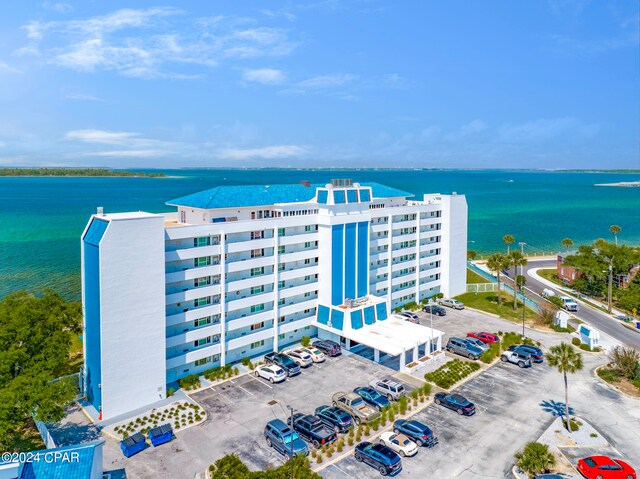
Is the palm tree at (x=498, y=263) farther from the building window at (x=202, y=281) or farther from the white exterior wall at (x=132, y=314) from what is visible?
the white exterior wall at (x=132, y=314)

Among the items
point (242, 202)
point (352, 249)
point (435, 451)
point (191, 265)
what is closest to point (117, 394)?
point (191, 265)

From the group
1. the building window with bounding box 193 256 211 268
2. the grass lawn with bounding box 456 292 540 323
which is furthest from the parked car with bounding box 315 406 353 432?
the grass lawn with bounding box 456 292 540 323

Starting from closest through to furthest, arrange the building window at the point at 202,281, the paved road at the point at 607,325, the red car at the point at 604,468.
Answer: the red car at the point at 604,468 < the building window at the point at 202,281 < the paved road at the point at 607,325

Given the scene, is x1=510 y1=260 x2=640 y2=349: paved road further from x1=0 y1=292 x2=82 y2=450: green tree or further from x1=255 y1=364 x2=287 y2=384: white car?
x1=0 y1=292 x2=82 y2=450: green tree

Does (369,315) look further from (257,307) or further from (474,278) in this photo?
(474,278)

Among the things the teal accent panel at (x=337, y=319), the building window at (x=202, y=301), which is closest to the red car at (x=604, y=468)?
the teal accent panel at (x=337, y=319)

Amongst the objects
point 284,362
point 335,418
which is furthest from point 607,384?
point 284,362

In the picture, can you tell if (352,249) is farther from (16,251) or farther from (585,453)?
(16,251)
